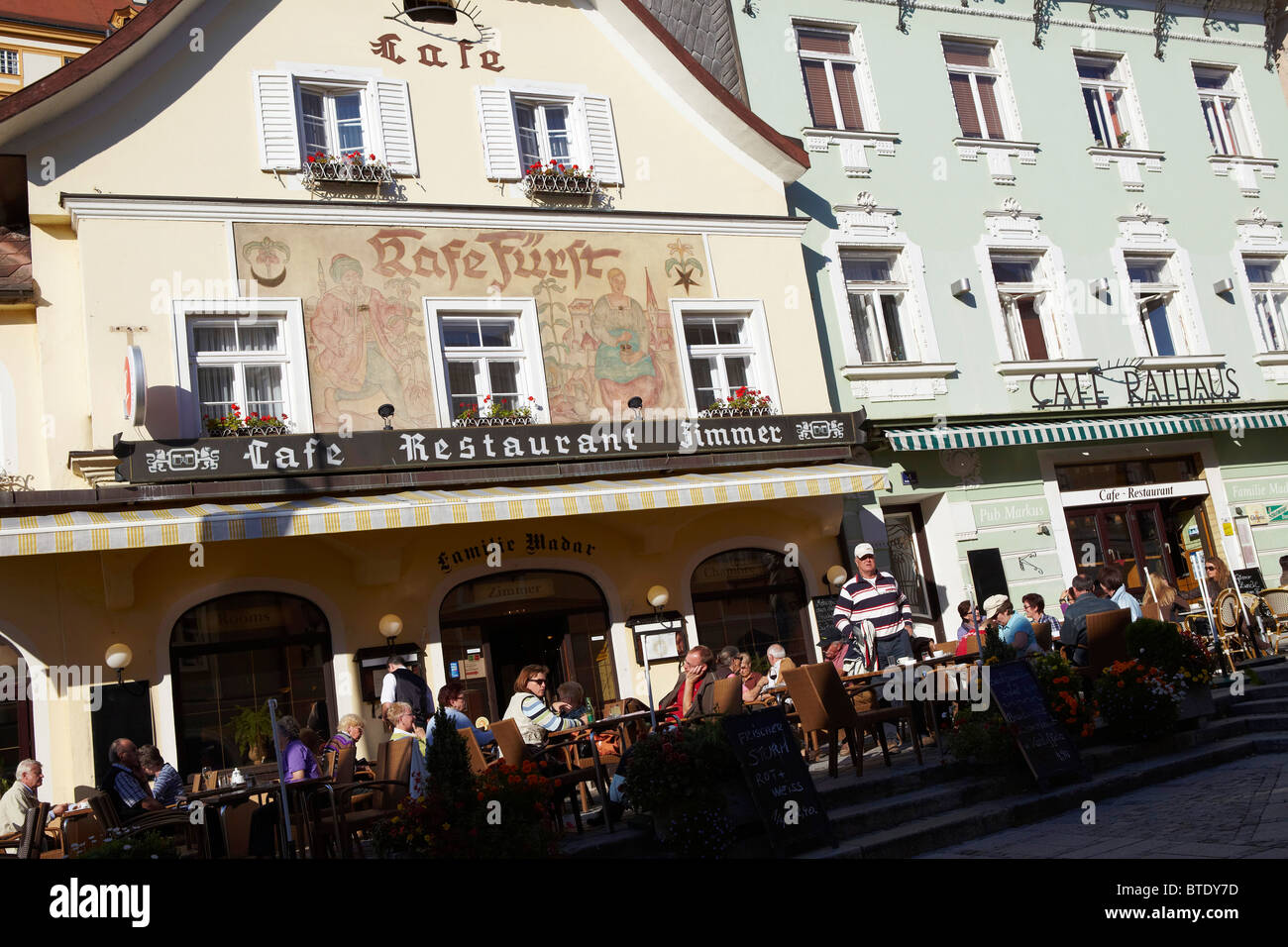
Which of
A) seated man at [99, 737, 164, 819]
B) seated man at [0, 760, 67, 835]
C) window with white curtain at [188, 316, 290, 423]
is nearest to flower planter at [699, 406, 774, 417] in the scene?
window with white curtain at [188, 316, 290, 423]

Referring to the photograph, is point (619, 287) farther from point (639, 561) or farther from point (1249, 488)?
point (1249, 488)

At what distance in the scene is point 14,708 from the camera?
10.6 metres

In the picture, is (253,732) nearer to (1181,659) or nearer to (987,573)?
(1181,659)

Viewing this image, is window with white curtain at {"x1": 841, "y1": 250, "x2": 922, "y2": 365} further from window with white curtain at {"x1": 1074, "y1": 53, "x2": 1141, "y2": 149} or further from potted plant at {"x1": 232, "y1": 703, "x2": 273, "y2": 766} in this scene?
potted plant at {"x1": 232, "y1": 703, "x2": 273, "y2": 766}

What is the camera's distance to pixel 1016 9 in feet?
58.9

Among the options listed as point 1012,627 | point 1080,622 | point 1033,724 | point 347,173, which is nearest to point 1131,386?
point 1012,627

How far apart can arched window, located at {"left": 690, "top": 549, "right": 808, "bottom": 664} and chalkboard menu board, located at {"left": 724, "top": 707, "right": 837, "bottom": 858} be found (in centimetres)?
584

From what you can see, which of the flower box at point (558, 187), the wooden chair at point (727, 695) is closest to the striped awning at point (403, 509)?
the wooden chair at point (727, 695)

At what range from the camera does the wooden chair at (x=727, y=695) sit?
921 cm

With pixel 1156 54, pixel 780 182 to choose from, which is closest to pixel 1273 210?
pixel 1156 54

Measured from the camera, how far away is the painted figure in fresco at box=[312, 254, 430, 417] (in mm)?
12047

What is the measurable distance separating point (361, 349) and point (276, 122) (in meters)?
2.73

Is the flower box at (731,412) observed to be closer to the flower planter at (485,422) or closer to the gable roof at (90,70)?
the flower planter at (485,422)

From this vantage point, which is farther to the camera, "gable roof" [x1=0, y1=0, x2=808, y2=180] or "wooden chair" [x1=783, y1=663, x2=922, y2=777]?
"gable roof" [x1=0, y1=0, x2=808, y2=180]
